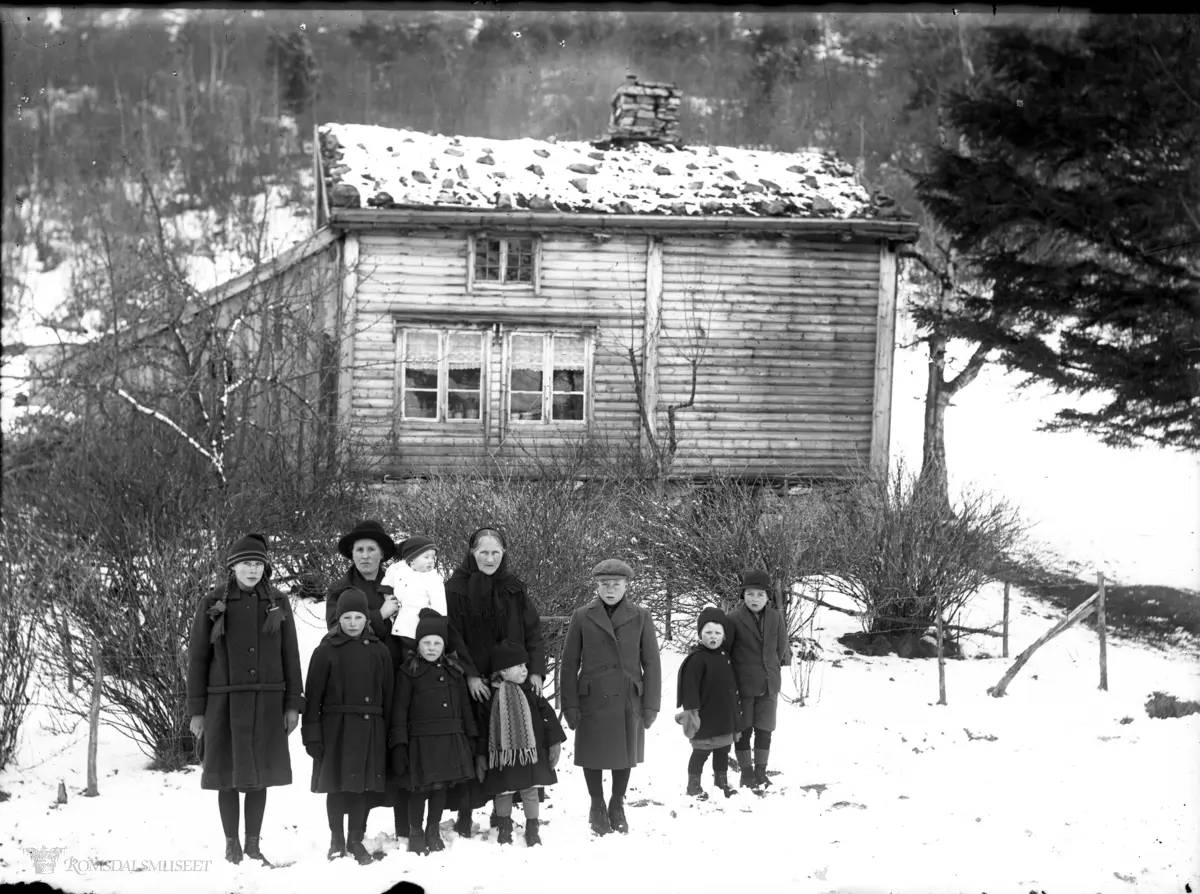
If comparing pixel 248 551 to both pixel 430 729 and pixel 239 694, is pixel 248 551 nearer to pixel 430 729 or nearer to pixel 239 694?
pixel 239 694

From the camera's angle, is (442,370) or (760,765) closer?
(760,765)

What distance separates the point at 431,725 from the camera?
281 inches

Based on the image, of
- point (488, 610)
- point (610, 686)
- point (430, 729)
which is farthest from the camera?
point (610, 686)

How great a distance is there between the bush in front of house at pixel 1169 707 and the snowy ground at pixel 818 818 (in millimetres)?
173

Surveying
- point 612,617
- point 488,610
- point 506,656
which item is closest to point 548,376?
point 612,617

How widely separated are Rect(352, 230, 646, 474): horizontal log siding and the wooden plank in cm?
345

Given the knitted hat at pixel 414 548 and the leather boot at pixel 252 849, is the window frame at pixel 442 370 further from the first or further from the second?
the leather boot at pixel 252 849

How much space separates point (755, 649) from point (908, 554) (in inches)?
218

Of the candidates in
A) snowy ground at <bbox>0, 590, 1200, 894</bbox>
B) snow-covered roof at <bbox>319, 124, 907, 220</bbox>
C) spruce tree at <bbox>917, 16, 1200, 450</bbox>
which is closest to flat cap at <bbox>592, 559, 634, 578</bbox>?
snowy ground at <bbox>0, 590, 1200, 894</bbox>

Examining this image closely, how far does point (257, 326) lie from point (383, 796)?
478 inches

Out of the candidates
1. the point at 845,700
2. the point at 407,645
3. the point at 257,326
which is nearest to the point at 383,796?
the point at 407,645

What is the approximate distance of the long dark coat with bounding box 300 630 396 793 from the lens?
698cm

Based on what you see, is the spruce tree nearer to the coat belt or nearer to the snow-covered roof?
the snow-covered roof

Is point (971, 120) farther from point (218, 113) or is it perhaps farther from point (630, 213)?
point (218, 113)
